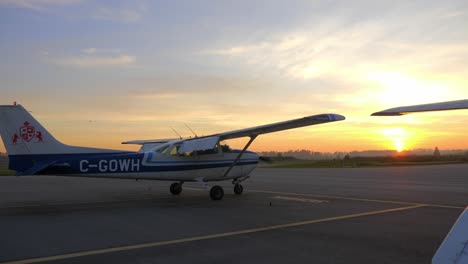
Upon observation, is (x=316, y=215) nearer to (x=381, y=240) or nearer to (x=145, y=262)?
(x=381, y=240)

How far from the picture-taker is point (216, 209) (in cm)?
1155

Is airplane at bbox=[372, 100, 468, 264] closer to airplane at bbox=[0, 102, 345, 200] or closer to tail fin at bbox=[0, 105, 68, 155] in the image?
airplane at bbox=[0, 102, 345, 200]

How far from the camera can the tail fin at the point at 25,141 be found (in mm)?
11930

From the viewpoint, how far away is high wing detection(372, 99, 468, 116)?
4.01m

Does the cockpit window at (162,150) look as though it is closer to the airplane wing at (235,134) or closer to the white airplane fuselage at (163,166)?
the white airplane fuselage at (163,166)

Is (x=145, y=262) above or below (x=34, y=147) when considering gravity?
below

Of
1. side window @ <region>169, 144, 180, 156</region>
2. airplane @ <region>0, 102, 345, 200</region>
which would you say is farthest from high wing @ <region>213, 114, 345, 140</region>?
side window @ <region>169, 144, 180, 156</region>

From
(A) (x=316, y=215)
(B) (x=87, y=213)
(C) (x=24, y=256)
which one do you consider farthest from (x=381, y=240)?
(B) (x=87, y=213)

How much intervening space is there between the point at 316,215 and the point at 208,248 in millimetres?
4374

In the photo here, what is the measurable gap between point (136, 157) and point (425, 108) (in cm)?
1048

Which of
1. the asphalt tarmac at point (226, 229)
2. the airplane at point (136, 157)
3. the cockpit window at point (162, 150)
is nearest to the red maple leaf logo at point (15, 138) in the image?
the airplane at point (136, 157)

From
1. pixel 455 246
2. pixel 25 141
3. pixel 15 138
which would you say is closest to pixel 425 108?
pixel 455 246

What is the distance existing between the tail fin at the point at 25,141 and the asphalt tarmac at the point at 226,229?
1.33 m

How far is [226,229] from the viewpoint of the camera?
839 centimetres
